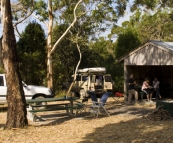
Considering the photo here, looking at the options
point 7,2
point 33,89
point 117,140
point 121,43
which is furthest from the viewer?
point 121,43

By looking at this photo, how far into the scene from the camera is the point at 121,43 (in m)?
31.3

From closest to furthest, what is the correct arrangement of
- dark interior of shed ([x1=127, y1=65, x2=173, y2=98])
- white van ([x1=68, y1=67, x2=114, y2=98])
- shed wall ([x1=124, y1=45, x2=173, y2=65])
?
shed wall ([x1=124, y1=45, x2=173, y2=65]), dark interior of shed ([x1=127, y1=65, x2=173, y2=98]), white van ([x1=68, y1=67, x2=114, y2=98])

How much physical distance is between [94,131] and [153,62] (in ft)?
28.1

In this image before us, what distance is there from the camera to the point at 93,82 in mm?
21375

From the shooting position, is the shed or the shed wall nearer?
the shed wall

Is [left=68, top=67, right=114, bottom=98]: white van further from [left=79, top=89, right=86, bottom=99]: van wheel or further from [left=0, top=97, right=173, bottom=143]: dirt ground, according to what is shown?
[left=0, top=97, right=173, bottom=143]: dirt ground

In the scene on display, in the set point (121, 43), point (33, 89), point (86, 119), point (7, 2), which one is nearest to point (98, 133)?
point (86, 119)

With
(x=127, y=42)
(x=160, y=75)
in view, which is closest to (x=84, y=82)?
(x=160, y=75)

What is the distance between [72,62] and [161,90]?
1084cm

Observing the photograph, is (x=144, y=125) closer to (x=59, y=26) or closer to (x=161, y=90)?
(x=161, y=90)

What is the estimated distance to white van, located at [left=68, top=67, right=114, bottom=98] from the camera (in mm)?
21281

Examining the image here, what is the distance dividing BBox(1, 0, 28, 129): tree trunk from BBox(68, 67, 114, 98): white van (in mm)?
11437

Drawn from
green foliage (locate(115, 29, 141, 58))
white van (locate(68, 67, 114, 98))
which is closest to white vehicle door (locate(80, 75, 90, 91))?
white van (locate(68, 67, 114, 98))

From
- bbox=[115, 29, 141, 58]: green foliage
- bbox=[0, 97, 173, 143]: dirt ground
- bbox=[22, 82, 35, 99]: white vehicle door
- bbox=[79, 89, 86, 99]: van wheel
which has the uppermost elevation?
bbox=[115, 29, 141, 58]: green foliage
